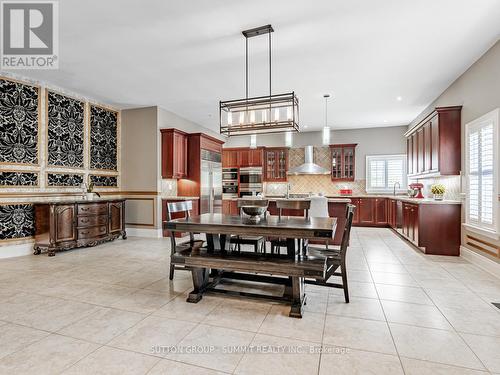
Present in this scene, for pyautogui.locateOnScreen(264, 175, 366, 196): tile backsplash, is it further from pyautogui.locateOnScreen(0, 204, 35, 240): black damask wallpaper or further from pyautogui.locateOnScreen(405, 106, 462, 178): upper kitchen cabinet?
pyautogui.locateOnScreen(0, 204, 35, 240): black damask wallpaper

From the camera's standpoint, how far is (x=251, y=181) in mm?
9148

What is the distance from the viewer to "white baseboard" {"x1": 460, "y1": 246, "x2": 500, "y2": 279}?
3.53m

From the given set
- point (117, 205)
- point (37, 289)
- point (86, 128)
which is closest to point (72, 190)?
point (117, 205)

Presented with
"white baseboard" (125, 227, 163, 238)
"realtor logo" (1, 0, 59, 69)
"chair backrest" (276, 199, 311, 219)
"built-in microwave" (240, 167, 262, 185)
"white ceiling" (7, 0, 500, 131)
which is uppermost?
"realtor logo" (1, 0, 59, 69)

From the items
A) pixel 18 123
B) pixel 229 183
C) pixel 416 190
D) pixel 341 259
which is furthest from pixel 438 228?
pixel 18 123

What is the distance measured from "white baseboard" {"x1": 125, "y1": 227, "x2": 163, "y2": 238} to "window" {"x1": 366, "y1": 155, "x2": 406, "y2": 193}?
6316 mm

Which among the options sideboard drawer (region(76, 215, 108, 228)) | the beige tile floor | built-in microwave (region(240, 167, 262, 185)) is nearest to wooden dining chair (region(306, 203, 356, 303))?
the beige tile floor

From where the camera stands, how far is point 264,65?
428cm

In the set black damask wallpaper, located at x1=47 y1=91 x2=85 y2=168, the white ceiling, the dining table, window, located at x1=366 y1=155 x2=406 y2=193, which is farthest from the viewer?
window, located at x1=366 y1=155 x2=406 y2=193

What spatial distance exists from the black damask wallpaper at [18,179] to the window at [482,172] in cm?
717

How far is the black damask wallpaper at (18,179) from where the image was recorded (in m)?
4.48

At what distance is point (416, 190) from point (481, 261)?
10.3ft

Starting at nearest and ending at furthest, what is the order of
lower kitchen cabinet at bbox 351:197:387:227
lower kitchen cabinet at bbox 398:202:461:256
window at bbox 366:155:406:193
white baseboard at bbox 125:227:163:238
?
1. lower kitchen cabinet at bbox 398:202:461:256
2. white baseboard at bbox 125:227:163:238
3. lower kitchen cabinet at bbox 351:197:387:227
4. window at bbox 366:155:406:193

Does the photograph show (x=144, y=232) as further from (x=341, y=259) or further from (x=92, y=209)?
(x=341, y=259)
